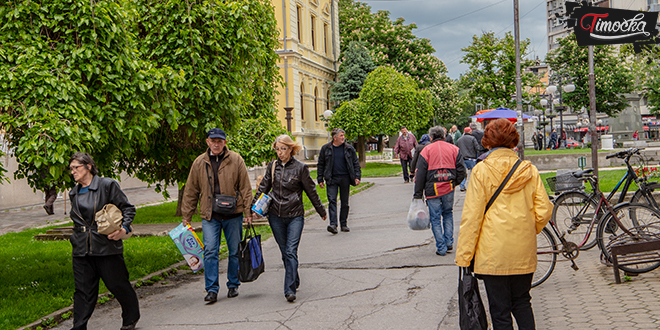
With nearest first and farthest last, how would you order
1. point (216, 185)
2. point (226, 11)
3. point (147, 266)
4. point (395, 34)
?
point (216, 185) → point (147, 266) → point (226, 11) → point (395, 34)

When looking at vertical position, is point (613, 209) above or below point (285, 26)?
below

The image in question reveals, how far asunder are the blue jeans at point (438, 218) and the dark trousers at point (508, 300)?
446 cm

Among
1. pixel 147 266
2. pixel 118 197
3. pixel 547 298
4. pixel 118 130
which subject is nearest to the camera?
pixel 118 197

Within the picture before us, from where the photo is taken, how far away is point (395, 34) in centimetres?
5178

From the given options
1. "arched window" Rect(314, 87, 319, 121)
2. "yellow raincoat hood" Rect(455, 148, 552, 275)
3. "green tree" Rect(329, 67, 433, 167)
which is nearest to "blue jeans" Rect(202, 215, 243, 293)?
"yellow raincoat hood" Rect(455, 148, 552, 275)

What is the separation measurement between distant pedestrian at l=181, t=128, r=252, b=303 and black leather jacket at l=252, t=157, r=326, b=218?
0.25 meters

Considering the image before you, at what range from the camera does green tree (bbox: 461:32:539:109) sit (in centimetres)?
3925

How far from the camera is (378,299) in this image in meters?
6.36

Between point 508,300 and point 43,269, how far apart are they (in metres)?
7.07

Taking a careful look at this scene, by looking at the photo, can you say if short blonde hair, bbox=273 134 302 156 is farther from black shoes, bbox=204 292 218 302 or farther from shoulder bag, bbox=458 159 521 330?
shoulder bag, bbox=458 159 521 330

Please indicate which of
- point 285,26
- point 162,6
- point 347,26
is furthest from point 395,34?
point 162,6

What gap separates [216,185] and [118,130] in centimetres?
144

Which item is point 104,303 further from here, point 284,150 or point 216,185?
point 284,150

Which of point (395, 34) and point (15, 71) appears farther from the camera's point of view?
point (395, 34)
